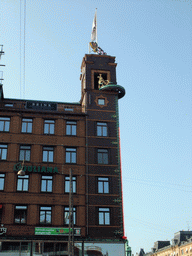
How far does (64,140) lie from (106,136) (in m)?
5.70

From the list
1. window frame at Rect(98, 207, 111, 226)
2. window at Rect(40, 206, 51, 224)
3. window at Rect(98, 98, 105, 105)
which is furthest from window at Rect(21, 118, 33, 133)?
window frame at Rect(98, 207, 111, 226)

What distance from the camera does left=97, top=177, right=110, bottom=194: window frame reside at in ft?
154

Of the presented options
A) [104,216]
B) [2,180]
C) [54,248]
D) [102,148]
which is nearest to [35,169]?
[2,180]

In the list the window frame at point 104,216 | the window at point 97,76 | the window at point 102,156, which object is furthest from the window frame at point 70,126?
the window frame at point 104,216

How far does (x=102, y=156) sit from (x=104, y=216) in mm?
7885

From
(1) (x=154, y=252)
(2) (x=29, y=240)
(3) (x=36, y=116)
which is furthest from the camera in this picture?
(1) (x=154, y=252)

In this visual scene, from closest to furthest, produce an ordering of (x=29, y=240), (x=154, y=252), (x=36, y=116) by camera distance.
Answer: (x=29, y=240), (x=36, y=116), (x=154, y=252)

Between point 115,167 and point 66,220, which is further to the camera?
point 115,167

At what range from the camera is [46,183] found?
46438 millimetres

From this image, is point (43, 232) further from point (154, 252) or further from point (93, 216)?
point (154, 252)

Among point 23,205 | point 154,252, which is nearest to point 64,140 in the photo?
point 23,205

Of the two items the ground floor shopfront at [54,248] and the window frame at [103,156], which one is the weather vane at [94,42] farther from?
the ground floor shopfront at [54,248]

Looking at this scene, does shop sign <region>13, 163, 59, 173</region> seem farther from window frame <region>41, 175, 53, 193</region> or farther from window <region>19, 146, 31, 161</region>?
window <region>19, 146, 31, 161</region>

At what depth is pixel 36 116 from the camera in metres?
50.1
